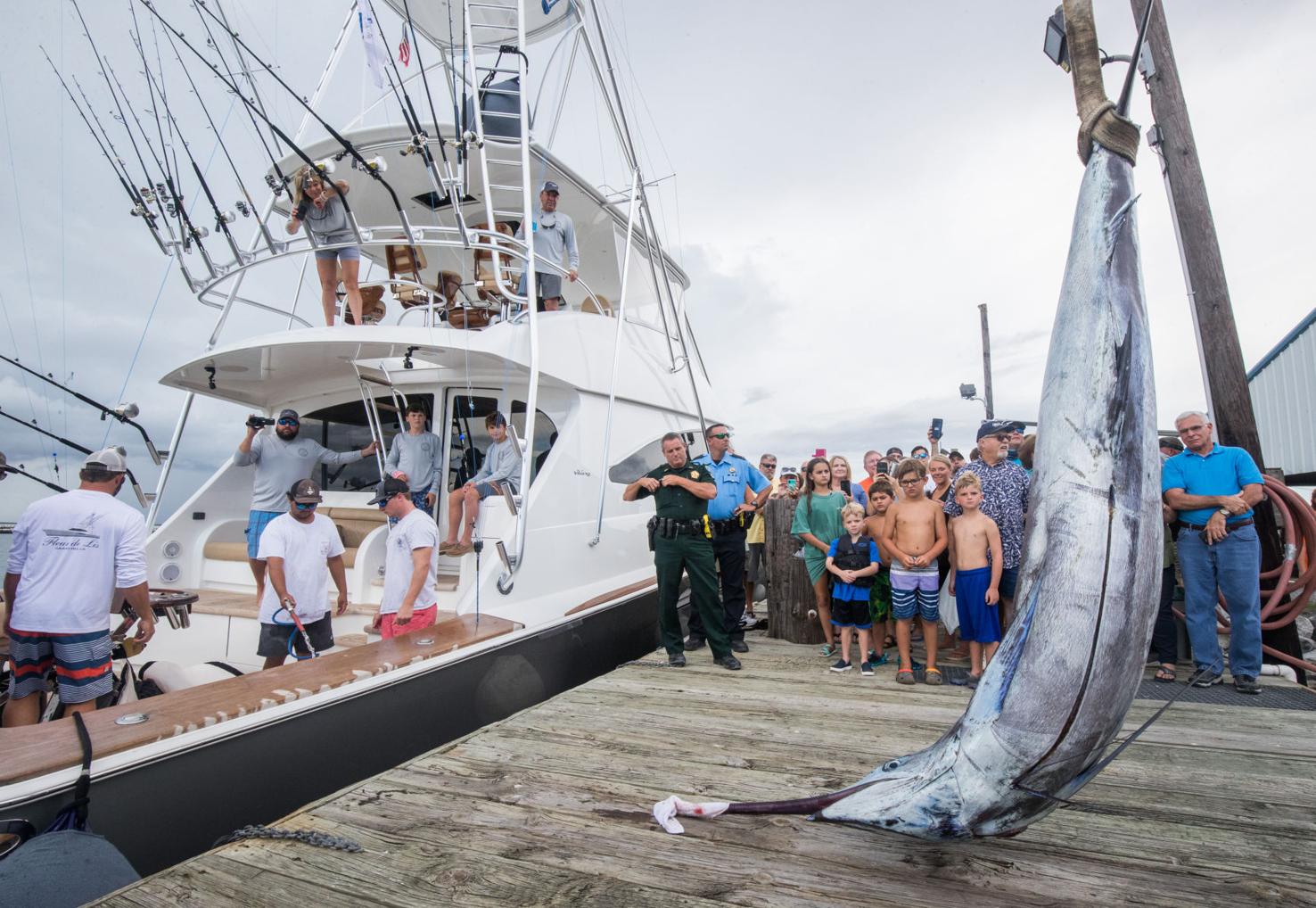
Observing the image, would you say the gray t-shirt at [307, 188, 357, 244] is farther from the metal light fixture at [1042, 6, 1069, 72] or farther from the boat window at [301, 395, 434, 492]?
the metal light fixture at [1042, 6, 1069, 72]

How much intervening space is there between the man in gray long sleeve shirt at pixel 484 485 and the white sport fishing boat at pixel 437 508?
0.53ft

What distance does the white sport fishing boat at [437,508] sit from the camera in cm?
237

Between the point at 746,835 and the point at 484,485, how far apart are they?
3324 mm

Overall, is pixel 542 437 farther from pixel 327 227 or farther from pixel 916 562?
pixel 916 562

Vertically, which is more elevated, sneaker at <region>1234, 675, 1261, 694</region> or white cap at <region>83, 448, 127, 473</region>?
white cap at <region>83, 448, 127, 473</region>

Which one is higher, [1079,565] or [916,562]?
[1079,565]

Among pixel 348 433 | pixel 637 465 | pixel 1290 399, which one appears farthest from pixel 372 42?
pixel 1290 399

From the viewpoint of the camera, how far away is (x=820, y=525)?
4.72 metres

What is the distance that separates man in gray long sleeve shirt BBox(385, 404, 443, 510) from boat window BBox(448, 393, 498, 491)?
48cm

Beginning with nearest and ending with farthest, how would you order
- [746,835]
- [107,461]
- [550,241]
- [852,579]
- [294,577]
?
1. [746,835]
2. [107,461]
3. [294,577]
4. [852,579]
5. [550,241]

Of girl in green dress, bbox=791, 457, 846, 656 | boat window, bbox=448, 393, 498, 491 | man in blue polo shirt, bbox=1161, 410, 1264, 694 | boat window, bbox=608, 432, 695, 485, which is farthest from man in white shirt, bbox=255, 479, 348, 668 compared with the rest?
man in blue polo shirt, bbox=1161, 410, 1264, 694

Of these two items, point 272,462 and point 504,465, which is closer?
point 272,462

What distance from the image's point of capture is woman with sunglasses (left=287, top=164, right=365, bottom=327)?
472 centimetres

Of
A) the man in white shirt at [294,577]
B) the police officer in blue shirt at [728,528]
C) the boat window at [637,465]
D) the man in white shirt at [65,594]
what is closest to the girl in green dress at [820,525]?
the police officer in blue shirt at [728,528]
